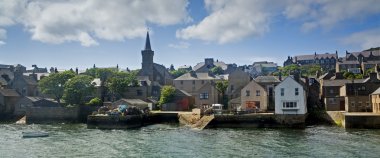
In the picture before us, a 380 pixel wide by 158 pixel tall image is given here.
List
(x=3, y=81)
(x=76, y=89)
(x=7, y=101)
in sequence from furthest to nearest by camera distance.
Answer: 1. (x=3, y=81)
2. (x=7, y=101)
3. (x=76, y=89)

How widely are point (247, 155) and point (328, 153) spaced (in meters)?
7.25

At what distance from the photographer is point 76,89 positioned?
252 ft

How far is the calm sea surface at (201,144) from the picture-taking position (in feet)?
114

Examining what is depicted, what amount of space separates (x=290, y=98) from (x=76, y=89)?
42.7 meters

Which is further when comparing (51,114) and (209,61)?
(209,61)

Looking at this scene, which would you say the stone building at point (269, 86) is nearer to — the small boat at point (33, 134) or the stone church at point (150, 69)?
the small boat at point (33, 134)

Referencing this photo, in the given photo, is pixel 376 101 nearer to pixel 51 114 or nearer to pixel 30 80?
pixel 51 114

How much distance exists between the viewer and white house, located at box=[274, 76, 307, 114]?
56.9m

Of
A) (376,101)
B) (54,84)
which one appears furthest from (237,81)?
(54,84)

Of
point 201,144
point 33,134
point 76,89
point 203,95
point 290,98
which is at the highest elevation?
point 76,89

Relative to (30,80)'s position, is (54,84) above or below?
below

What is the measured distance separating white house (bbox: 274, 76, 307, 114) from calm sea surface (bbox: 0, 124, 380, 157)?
17.8ft

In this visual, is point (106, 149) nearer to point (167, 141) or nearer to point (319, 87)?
point (167, 141)

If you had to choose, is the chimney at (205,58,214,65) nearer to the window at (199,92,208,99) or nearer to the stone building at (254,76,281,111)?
the window at (199,92,208,99)
